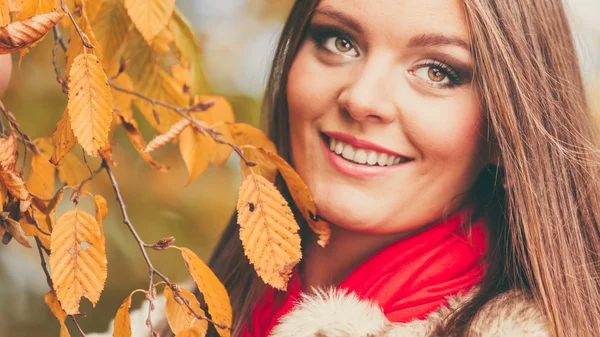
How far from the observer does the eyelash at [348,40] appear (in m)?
1.36

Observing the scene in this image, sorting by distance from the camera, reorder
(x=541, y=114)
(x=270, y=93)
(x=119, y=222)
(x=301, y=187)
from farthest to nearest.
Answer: (x=119, y=222)
(x=270, y=93)
(x=541, y=114)
(x=301, y=187)

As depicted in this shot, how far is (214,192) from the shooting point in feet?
9.34

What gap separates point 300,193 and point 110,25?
0.46 metres

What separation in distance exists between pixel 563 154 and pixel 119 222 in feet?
5.20

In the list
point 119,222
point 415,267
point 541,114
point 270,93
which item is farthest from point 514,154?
point 119,222

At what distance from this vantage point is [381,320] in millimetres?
1326

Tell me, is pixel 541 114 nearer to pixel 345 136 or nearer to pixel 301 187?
pixel 345 136

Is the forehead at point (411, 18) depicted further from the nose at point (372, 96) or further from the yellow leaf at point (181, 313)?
the yellow leaf at point (181, 313)

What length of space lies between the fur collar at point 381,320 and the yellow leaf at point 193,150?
1.09ft

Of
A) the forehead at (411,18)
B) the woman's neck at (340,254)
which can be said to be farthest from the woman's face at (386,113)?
the woman's neck at (340,254)

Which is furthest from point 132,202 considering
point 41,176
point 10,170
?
point 10,170

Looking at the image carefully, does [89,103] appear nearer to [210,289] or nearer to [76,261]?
[76,261]

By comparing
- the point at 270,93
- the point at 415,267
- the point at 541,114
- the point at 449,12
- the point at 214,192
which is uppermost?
the point at 449,12

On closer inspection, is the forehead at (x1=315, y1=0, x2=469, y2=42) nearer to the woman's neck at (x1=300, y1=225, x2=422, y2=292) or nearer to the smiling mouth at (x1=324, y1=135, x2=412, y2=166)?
the smiling mouth at (x1=324, y1=135, x2=412, y2=166)
